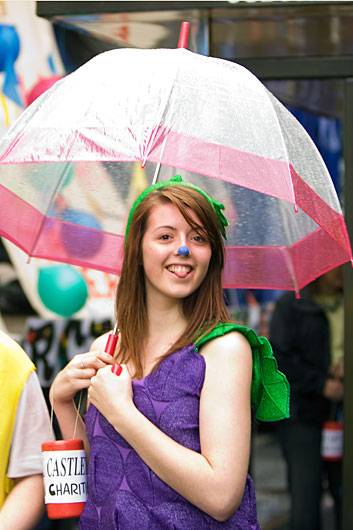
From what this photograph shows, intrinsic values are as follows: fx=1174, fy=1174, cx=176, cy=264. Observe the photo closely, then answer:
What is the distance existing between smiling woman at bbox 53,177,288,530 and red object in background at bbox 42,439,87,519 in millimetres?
56

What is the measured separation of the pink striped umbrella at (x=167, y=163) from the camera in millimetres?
3115

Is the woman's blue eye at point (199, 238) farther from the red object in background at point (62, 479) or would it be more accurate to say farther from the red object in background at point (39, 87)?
the red object in background at point (39, 87)

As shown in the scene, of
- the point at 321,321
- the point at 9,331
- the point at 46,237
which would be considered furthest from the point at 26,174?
the point at 321,321

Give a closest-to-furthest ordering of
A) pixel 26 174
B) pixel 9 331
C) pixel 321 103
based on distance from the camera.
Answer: pixel 26 174
pixel 9 331
pixel 321 103

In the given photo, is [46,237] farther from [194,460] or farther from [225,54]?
[225,54]

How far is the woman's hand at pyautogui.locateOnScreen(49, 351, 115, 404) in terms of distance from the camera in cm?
314

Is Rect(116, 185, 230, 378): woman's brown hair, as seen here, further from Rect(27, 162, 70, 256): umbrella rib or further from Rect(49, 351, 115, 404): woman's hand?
Rect(27, 162, 70, 256): umbrella rib

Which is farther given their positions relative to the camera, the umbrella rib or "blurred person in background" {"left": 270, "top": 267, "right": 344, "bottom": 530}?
"blurred person in background" {"left": 270, "top": 267, "right": 344, "bottom": 530}

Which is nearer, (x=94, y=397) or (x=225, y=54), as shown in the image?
(x=94, y=397)

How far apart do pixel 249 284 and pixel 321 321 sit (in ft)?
9.43

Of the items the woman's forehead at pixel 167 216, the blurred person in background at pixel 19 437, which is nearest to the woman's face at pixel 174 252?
the woman's forehead at pixel 167 216

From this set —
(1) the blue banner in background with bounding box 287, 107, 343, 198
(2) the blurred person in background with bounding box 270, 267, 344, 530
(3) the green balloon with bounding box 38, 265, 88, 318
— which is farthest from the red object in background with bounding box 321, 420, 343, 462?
(1) the blue banner in background with bounding box 287, 107, 343, 198

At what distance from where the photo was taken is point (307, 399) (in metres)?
6.50

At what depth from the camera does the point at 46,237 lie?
→ 12.5ft
